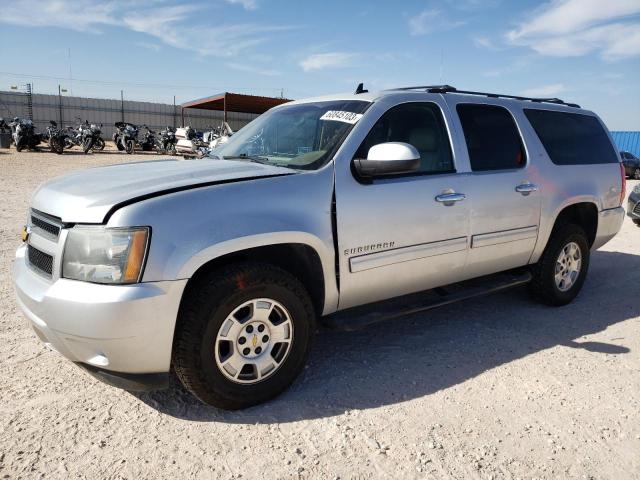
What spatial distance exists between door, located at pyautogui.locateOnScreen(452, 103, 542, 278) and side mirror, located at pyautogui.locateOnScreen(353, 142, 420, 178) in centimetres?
85

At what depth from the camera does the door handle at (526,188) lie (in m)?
4.03

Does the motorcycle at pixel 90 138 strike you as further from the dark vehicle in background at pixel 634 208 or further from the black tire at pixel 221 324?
the black tire at pixel 221 324

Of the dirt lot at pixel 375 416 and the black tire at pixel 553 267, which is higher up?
the black tire at pixel 553 267

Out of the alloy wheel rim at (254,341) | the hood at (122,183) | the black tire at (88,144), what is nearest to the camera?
the hood at (122,183)

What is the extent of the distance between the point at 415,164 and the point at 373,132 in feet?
1.43

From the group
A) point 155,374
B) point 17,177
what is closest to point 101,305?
point 155,374

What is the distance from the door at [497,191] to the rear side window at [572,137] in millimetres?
371

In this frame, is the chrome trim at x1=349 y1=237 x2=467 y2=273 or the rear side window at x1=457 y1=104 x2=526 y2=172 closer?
the chrome trim at x1=349 y1=237 x2=467 y2=273

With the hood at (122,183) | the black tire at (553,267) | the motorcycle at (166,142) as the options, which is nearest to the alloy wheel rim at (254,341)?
the hood at (122,183)

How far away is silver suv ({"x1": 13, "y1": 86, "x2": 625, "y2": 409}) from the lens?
2422 millimetres

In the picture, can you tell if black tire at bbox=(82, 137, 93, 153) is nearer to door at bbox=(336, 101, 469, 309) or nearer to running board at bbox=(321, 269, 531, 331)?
running board at bbox=(321, 269, 531, 331)

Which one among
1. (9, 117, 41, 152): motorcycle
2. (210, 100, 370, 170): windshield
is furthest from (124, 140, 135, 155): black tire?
(210, 100, 370, 170): windshield

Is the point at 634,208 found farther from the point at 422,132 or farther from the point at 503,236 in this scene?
the point at 422,132

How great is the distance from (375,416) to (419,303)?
108 centimetres
